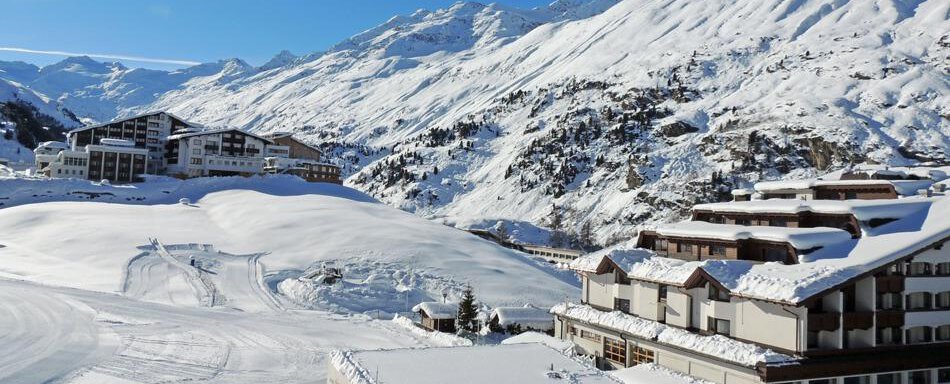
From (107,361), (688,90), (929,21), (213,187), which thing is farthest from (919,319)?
(929,21)

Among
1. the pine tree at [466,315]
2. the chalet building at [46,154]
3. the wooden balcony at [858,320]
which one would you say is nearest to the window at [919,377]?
the wooden balcony at [858,320]

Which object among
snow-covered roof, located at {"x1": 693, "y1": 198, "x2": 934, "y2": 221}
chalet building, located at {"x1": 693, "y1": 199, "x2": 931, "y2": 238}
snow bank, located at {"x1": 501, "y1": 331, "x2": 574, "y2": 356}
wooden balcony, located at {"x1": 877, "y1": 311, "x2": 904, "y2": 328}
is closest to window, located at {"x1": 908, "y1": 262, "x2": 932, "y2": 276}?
wooden balcony, located at {"x1": 877, "y1": 311, "x2": 904, "y2": 328}

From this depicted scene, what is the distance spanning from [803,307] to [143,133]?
116m

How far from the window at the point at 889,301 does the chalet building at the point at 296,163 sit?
327 ft

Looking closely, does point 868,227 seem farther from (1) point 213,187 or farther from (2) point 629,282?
(1) point 213,187

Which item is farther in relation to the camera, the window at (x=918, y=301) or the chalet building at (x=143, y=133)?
the chalet building at (x=143, y=133)

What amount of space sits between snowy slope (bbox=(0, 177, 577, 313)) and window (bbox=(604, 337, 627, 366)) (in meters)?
19.8

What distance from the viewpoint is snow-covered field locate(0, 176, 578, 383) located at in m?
31.9

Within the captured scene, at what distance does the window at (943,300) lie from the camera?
A: 94.7 ft

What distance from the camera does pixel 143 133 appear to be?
114m

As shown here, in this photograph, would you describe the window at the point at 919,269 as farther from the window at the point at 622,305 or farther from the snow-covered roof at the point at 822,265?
the window at the point at 622,305

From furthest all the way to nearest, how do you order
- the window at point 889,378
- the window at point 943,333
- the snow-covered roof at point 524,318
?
the snow-covered roof at point 524,318 → the window at point 943,333 → the window at point 889,378

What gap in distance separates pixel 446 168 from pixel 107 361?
15116cm

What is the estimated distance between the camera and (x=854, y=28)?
18425cm
